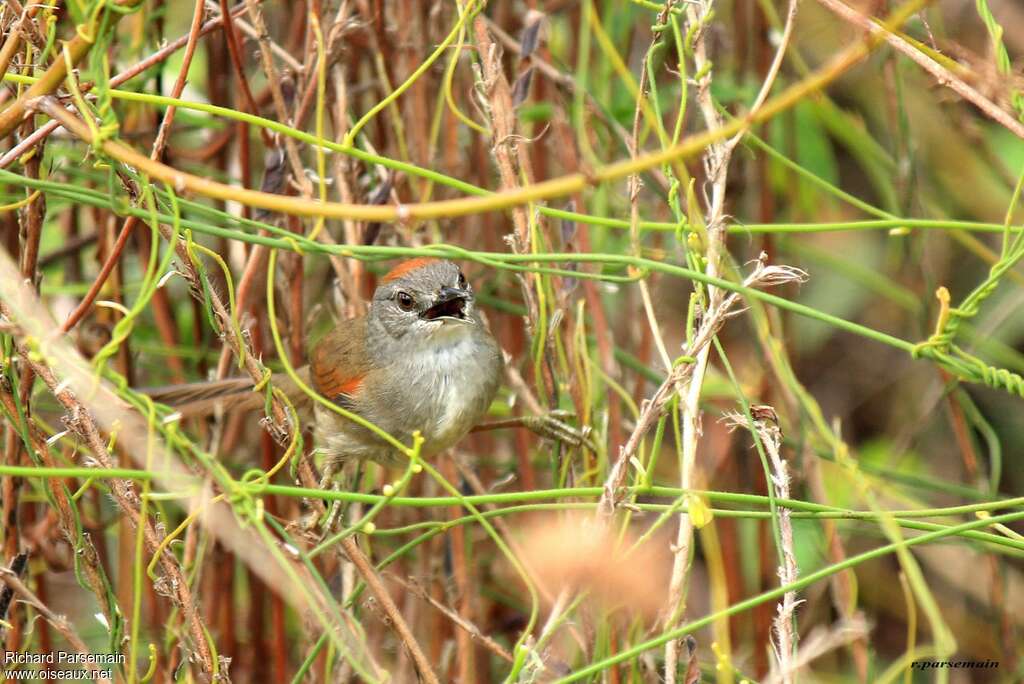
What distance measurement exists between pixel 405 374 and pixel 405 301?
265mm

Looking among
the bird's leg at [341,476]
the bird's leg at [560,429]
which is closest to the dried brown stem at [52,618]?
the bird's leg at [341,476]

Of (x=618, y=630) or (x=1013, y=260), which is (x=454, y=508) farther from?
(x=1013, y=260)

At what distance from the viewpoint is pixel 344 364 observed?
425cm

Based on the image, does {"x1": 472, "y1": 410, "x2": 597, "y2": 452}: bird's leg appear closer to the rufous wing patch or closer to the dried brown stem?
the rufous wing patch

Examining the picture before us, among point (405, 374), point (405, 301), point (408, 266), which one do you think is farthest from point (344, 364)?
point (408, 266)

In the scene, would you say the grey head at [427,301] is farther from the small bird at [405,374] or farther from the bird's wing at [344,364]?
the bird's wing at [344,364]

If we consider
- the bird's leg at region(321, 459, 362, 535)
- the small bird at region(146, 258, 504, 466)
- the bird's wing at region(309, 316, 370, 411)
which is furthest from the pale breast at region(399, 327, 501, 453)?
the bird's leg at region(321, 459, 362, 535)

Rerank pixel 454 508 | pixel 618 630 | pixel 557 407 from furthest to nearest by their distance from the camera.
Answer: pixel 454 508
pixel 557 407
pixel 618 630

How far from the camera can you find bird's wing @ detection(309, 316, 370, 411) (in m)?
4.18

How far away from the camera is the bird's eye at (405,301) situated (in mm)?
4035

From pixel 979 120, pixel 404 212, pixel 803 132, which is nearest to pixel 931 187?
Answer: pixel 803 132

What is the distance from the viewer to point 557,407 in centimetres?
346

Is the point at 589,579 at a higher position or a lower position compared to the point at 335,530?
higher

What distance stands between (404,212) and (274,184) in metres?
1.73
